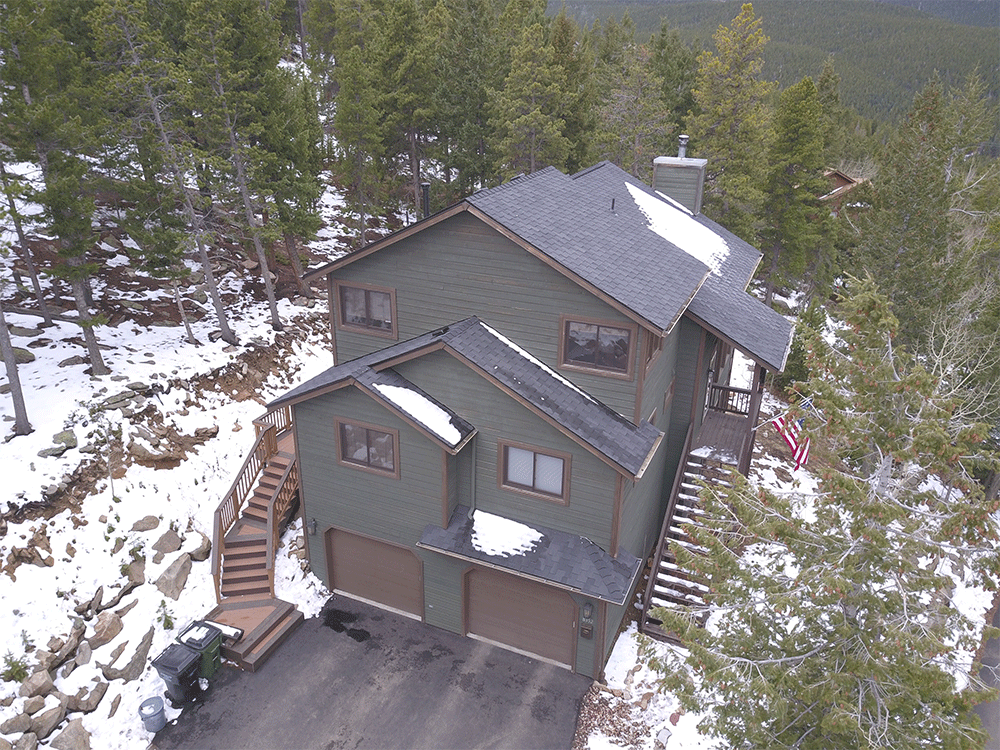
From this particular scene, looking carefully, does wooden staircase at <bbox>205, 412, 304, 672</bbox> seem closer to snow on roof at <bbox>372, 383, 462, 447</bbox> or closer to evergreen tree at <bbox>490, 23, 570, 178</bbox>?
snow on roof at <bbox>372, 383, 462, 447</bbox>

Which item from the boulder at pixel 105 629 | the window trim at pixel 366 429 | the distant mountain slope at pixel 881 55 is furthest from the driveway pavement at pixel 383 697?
the distant mountain slope at pixel 881 55

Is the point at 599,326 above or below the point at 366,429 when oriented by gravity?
above

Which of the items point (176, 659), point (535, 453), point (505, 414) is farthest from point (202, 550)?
point (535, 453)

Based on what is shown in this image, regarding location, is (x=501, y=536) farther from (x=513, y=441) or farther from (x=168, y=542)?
(x=168, y=542)

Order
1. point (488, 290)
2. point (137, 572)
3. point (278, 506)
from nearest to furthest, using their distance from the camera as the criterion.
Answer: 1. point (488, 290)
2. point (137, 572)
3. point (278, 506)

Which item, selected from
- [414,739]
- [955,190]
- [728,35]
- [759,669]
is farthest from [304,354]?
[955,190]

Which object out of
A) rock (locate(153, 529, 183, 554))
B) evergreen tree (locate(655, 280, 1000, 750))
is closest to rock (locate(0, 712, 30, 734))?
rock (locate(153, 529, 183, 554))
